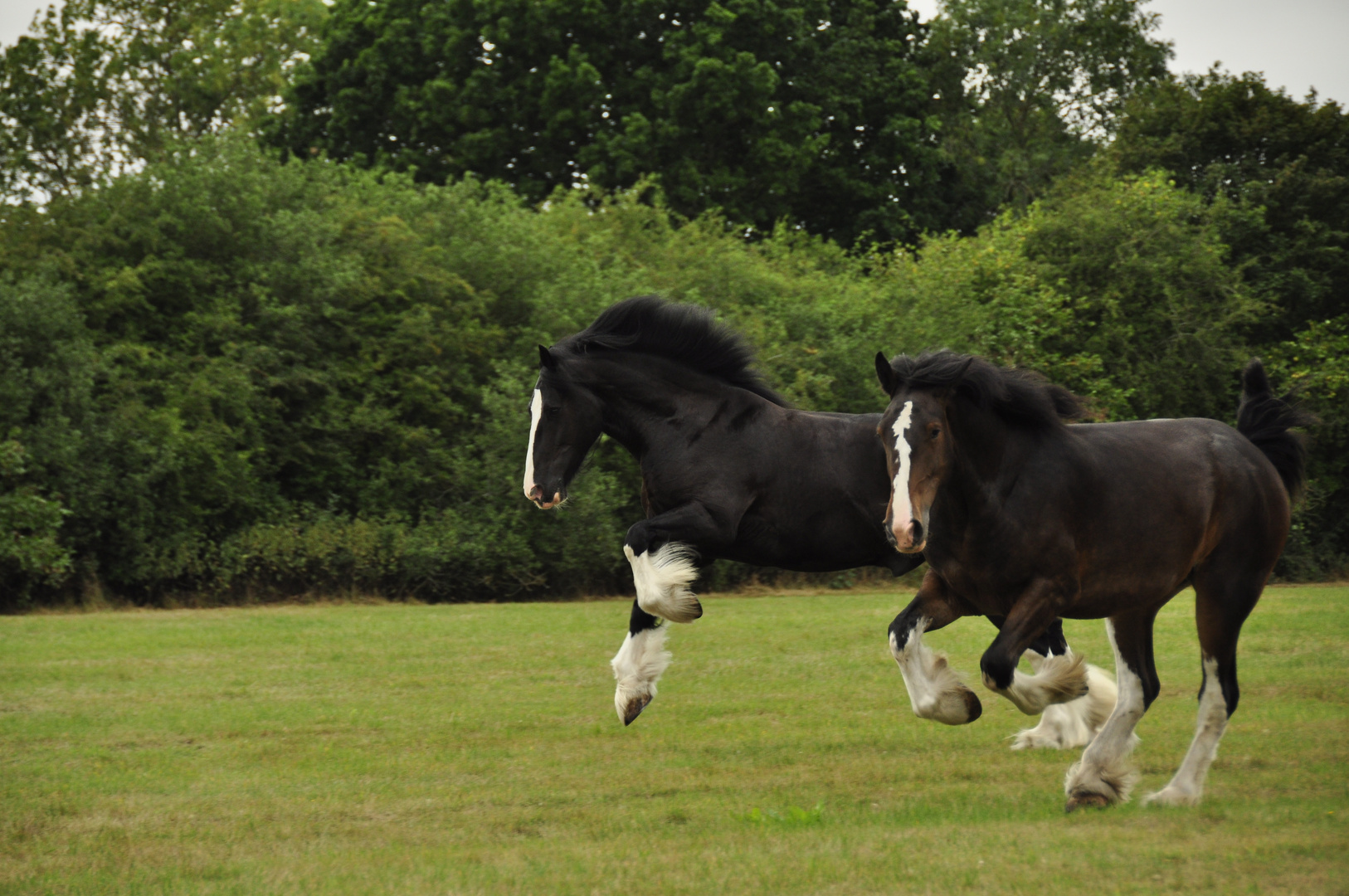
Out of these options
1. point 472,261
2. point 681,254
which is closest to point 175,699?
point 472,261

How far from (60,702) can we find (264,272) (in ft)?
40.7

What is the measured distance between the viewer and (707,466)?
7789mm

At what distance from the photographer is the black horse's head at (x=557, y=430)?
7.84 m

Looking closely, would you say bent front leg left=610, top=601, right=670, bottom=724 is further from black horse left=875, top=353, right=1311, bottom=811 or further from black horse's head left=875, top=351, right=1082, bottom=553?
black horse's head left=875, top=351, right=1082, bottom=553

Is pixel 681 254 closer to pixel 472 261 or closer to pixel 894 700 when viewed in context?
pixel 472 261

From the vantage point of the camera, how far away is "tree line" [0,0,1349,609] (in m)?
20.1

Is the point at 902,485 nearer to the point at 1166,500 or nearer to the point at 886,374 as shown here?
Answer: the point at 886,374

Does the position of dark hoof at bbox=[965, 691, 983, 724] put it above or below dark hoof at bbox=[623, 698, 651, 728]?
above

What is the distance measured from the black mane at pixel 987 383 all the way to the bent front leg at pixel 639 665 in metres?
2.23

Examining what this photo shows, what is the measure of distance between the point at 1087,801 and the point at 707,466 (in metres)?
2.77

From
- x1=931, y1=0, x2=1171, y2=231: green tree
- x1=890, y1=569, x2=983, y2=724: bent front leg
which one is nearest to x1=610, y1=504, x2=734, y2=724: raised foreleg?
x1=890, y1=569, x2=983, y2=724: bent front leg

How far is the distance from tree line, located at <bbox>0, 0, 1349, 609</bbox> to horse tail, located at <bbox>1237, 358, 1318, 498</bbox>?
581 mm

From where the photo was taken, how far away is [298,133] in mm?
33062

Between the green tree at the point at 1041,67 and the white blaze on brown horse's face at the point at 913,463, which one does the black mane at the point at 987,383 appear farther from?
the green tree at the point at 1041,67
